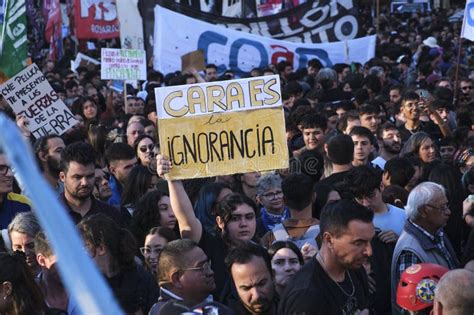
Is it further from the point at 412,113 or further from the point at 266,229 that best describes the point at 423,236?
the point at 412,113

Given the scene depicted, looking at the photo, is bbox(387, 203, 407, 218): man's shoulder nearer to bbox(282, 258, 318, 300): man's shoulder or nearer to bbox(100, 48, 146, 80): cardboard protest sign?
bbox(282, 258, 318, 300): man's shoulder

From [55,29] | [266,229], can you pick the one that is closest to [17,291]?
[266,229]

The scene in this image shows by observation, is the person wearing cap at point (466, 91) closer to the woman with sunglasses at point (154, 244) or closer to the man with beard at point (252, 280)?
the woman with sunglasses at point (154, 244)

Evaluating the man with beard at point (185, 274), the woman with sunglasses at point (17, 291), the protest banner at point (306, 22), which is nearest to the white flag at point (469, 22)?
the protest banner at point (306, 22)

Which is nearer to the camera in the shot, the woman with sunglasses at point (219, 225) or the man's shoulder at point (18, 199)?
the woman with sunglasses at point (219, 225)

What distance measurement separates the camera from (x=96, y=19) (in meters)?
20.3

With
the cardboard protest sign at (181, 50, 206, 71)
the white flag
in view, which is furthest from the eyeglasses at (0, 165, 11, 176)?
the cardboard protest sign at (181, 50, 206, 71)

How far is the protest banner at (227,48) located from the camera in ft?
55.1

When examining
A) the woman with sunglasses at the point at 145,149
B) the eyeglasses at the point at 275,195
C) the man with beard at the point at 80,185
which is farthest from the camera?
the woman with sunglasses at the point at 145,149

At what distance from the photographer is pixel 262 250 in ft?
12.6

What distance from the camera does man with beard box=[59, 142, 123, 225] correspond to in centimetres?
527

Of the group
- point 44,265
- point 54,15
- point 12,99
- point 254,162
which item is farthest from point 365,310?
point 54,15

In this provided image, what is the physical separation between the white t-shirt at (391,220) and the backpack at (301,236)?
1.49 feet

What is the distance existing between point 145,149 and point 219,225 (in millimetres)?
2796
